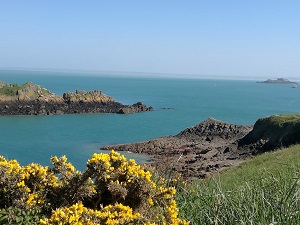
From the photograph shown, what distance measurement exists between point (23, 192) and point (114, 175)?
3.54ft

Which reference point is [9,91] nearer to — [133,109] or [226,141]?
[133,109]

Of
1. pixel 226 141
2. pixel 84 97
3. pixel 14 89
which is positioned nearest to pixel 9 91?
pixel 14 89

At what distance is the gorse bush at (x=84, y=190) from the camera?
4461mm

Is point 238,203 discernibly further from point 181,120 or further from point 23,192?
point 181,120

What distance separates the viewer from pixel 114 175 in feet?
15.5

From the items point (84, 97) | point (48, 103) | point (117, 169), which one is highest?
point (117, 169)

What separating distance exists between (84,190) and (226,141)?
160 feet

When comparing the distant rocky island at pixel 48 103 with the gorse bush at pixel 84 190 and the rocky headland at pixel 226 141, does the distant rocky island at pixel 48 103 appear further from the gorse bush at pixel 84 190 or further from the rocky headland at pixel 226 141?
the gorse bush at pixel 84 190

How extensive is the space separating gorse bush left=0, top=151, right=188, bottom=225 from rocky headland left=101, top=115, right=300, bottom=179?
73.4 ft

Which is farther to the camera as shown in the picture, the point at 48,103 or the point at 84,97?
the point at 84,97


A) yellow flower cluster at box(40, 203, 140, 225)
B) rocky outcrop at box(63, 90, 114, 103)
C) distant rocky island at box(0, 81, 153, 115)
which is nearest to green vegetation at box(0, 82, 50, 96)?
distant rocky island at box(0, 81, 153, 115)

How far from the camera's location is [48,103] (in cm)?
8900

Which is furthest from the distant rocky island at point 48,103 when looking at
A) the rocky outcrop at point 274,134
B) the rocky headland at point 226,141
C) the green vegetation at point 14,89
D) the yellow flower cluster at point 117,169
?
the yellow flower cluster at point 117,169

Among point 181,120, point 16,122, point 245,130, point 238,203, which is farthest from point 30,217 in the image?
point 181,120
